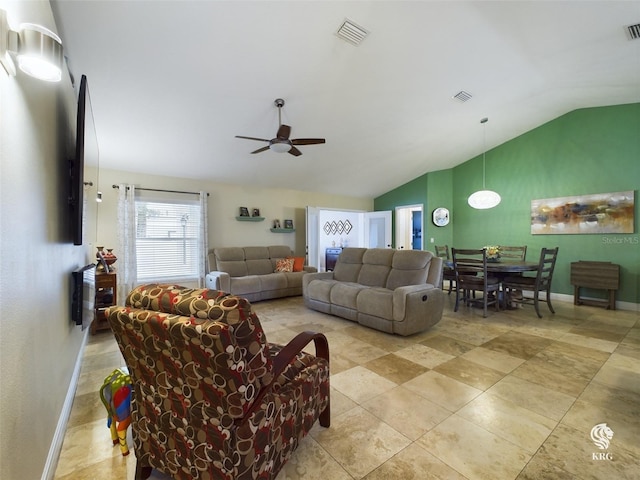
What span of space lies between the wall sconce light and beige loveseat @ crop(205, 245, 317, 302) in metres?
4.03

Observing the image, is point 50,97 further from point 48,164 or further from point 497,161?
point 497,161

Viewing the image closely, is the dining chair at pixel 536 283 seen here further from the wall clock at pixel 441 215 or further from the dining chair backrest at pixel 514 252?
the wall clock at pixel 441 215

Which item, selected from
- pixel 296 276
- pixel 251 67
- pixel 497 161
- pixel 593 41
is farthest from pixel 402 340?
pixel 497 161

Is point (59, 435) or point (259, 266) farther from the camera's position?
point (259, 266)

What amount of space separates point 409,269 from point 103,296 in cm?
411

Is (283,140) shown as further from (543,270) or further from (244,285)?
(543,270)

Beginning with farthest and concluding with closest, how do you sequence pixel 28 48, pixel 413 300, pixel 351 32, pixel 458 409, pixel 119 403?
1. pixel 413 300
2. pixel 351 32
3. pixel 458 409
4. pixel 119 403
5. pixel 28 48

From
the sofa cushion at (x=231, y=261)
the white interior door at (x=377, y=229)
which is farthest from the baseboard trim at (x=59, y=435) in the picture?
the white interior door at (x=377, y=229)

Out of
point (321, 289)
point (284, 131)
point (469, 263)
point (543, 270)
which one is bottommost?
point (321, 289)

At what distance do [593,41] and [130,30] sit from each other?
482cm

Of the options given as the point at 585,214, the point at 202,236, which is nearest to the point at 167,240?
the point at 202,236

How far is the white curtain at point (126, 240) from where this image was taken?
4.68 metres

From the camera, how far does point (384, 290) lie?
3.62 m

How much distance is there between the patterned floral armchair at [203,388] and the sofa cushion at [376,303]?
2.12m
